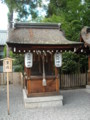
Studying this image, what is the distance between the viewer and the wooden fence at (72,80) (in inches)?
478

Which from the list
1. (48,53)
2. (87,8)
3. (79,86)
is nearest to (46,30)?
(48,53)

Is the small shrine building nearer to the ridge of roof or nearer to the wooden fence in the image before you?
the ridge of roof

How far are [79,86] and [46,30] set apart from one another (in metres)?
5.60

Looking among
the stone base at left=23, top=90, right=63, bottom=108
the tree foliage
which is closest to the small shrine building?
the stone base at left=23, top=90, right=63, bottom=108

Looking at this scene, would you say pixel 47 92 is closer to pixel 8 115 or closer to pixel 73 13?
pixel 8 115

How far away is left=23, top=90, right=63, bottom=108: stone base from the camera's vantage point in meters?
7.35

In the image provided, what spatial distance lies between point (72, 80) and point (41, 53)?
5342mm

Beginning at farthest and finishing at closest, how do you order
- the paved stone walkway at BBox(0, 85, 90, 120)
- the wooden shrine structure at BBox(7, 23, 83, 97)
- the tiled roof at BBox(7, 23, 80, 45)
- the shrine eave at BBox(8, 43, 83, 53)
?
the tiled roof at BBox(7, 23, 80, 45) → the wooden shrine structure at BBox(7, 23, 83, 97) → the shrine eave at BBox(8, 43, 83, 53) → the paved stone walkway at BBox(0, 85, 90, 120)

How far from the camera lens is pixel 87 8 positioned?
45.2 ft

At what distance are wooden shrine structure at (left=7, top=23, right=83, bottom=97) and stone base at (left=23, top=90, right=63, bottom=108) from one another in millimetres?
232

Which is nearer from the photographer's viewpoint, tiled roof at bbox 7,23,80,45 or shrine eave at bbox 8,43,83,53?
shrine eave at bbox 8,43,83,53

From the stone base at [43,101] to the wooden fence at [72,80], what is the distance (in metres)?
4.52

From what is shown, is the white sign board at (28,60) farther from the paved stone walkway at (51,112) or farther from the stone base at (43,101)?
the paved stone walkway at (51,112)

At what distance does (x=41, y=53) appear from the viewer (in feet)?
25.6
